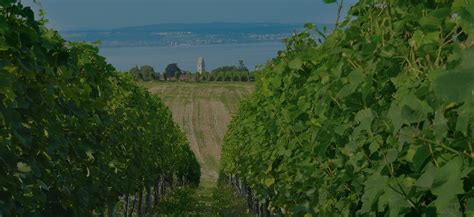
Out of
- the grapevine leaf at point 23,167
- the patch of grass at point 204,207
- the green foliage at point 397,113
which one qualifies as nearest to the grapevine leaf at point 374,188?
the green foliage at point 397,113

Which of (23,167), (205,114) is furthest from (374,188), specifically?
(205,114)

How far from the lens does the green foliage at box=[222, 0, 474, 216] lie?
2.08 meters

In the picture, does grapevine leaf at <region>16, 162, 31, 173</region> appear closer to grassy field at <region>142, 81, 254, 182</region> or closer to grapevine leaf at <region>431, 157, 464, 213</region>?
grapevine leaf at <region>431, 157, 464, 213</region>

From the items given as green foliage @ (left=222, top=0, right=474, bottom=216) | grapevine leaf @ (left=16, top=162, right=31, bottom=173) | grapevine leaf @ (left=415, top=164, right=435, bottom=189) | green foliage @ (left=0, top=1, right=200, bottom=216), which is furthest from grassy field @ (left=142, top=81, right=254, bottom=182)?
grapevine leaf @ (left=415, top=164, right=435, bottom=189)

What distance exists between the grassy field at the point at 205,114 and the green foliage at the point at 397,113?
146ft

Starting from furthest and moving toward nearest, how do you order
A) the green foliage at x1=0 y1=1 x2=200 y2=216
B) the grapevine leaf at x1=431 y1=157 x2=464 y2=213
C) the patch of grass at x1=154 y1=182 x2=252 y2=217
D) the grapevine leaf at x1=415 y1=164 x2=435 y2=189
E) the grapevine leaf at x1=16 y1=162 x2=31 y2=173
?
the patch of grass at x1=154 y1=182 x2=252 y2=217 < the grapevine leaf at x1=16 y1=162 x2=31 y2=173 < the green foliage at x1=0 y1=1 x2=200 y2=216 < the grapevine leaf at x1=415 y1=164 x2=435 y2=189 < the grapevine leaf at x1=431 y1=157 x2=464 y2=213

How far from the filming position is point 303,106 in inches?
230

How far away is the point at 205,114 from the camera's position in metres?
77.1

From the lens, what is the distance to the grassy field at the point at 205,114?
61.6 meters

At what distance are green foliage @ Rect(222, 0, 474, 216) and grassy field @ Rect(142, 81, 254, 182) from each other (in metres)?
44.6

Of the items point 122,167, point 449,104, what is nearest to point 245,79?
point 122,167

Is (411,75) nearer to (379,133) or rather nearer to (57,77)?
(379,133)

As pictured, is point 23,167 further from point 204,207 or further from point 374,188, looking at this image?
point 204,207

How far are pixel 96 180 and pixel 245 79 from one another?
132611 mm
